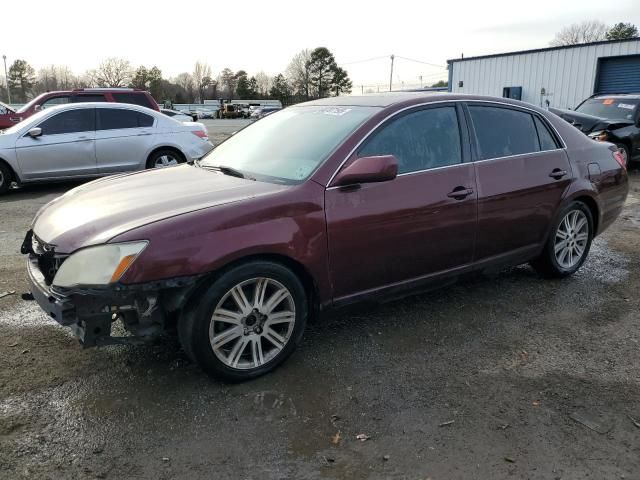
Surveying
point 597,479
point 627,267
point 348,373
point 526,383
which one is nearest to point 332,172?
point 348,373

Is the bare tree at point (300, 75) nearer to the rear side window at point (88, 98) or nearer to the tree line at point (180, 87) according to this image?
the tree line at point (180, 87)

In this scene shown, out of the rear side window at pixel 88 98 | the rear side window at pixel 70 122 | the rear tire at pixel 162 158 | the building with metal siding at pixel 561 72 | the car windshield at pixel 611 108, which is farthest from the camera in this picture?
the building with metal siding at pixel 561 72

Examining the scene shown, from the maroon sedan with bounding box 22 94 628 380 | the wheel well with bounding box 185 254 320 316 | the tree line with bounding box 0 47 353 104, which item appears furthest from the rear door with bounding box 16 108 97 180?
the tree line with bounding box 0 47 353 104

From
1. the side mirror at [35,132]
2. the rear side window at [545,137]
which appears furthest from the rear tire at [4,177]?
the rear side window at [545,137]

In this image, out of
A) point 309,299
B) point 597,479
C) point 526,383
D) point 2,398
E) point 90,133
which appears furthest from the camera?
point 90,133

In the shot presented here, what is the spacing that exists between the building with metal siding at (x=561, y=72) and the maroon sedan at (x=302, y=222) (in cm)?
1900

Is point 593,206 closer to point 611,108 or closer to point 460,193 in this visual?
point 460,193

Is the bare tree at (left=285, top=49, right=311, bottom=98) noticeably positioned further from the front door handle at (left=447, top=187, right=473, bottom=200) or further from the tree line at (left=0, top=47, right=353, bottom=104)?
the front door handle at (left=447, top=187, right=473, bottom=200)

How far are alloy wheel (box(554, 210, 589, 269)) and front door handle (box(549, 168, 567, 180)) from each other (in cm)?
38

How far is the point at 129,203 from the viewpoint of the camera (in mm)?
3211

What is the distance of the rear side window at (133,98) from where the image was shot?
12148mm

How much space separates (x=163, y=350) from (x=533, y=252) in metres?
3.11

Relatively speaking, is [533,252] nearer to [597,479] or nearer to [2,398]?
[597,479]

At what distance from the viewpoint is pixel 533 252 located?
4.54 meters
